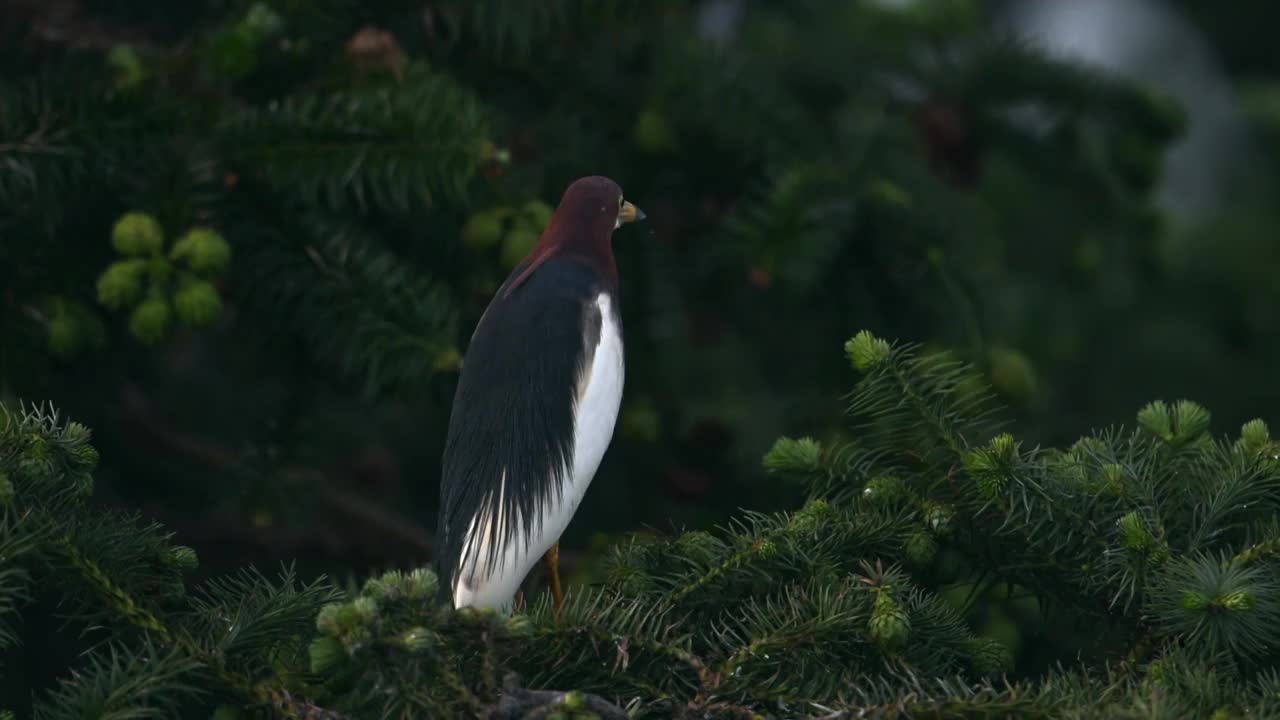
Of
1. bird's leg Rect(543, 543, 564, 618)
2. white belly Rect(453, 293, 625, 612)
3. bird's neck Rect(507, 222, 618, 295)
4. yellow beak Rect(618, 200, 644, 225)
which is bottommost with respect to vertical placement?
bird's leg Rect(543, 543, 564, 618)

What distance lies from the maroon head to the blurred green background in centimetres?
12

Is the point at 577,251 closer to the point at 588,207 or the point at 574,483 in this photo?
the point at 588,207

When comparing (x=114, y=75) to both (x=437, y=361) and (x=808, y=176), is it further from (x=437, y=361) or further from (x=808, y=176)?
(x=808, y=176)

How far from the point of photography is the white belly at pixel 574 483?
1656 mm

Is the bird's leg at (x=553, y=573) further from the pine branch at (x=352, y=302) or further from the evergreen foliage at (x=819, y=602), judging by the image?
the pine branch at (x=352, y=302)

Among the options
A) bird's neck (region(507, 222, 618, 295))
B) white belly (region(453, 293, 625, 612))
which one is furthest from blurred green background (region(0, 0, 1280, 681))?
white belly (region(453, 293, 625, 612))

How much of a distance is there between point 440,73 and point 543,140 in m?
0.26

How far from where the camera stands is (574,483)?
176 cm

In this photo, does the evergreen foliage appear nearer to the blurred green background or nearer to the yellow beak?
the blurred green background

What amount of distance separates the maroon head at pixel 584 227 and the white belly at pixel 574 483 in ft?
0.23

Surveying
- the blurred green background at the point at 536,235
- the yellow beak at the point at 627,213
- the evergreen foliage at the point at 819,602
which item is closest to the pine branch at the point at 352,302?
the blurred green background at the point at 536,235

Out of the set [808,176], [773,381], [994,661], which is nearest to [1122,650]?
[994,661]

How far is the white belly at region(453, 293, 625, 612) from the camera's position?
1656 mm

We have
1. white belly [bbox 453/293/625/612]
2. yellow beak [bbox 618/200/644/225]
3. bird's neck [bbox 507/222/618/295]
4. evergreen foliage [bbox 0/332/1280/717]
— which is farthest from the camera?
yellow beak [bbox 618/200/644/225]
